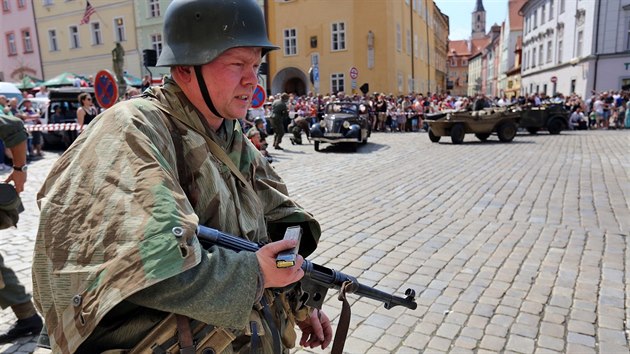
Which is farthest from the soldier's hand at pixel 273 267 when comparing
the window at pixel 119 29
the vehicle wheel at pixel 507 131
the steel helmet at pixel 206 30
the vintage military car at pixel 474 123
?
the window at pixel 119 29

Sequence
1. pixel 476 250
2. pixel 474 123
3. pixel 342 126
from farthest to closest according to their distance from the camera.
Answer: pixel 474 123 → pixel 342 126 → pixel 476 250

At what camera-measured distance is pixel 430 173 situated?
997 cm

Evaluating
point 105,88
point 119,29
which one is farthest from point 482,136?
point 119,29

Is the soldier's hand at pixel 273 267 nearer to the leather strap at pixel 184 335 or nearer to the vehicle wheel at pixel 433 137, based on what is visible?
the leather strap at pixel 184 335

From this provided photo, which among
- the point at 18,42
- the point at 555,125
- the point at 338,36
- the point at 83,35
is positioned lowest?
the point at 555,125

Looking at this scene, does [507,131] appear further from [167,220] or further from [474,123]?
[167,220]

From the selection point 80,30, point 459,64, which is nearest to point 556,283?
point 80,30

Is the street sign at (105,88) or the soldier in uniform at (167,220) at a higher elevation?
the street sign at (105,88)

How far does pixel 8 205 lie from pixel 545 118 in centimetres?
2012

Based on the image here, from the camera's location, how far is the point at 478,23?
12569 cm

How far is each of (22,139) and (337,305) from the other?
112 inches

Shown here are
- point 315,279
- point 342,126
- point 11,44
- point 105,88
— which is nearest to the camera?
point 315,279

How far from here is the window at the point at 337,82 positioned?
31.5 metres

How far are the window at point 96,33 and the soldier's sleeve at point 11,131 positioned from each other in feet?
128
